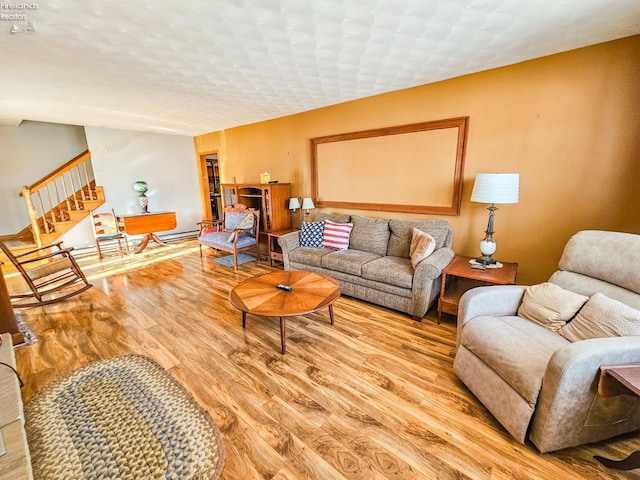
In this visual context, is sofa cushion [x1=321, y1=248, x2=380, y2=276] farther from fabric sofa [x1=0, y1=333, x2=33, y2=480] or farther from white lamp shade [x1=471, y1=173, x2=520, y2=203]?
fabric sofa [x1=0, y1=333, x2=33, y2=480]

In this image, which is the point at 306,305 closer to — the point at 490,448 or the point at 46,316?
the point at 490,448

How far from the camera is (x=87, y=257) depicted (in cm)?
498

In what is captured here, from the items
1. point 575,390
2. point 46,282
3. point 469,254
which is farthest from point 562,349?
point 46,282

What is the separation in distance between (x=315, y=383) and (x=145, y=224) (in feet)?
17.2

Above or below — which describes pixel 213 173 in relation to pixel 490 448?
above

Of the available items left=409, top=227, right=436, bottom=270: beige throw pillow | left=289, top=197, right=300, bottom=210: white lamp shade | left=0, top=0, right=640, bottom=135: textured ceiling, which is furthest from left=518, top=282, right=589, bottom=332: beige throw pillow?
left=289, top=197, right=300, bottom=210: white lamp shade

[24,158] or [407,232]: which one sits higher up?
[24,158]

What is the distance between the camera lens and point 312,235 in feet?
12.0

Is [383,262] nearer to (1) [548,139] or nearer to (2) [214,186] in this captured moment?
(1) [548,139]

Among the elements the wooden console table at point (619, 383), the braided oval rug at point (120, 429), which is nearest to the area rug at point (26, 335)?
the braided oval rug at point (120, 429)

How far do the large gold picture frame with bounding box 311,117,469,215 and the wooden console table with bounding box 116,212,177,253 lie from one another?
144 inches

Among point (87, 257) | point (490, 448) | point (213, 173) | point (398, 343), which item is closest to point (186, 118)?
point (213, 173)

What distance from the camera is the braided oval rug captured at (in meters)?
1.30

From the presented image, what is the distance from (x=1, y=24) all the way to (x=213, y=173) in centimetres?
554
